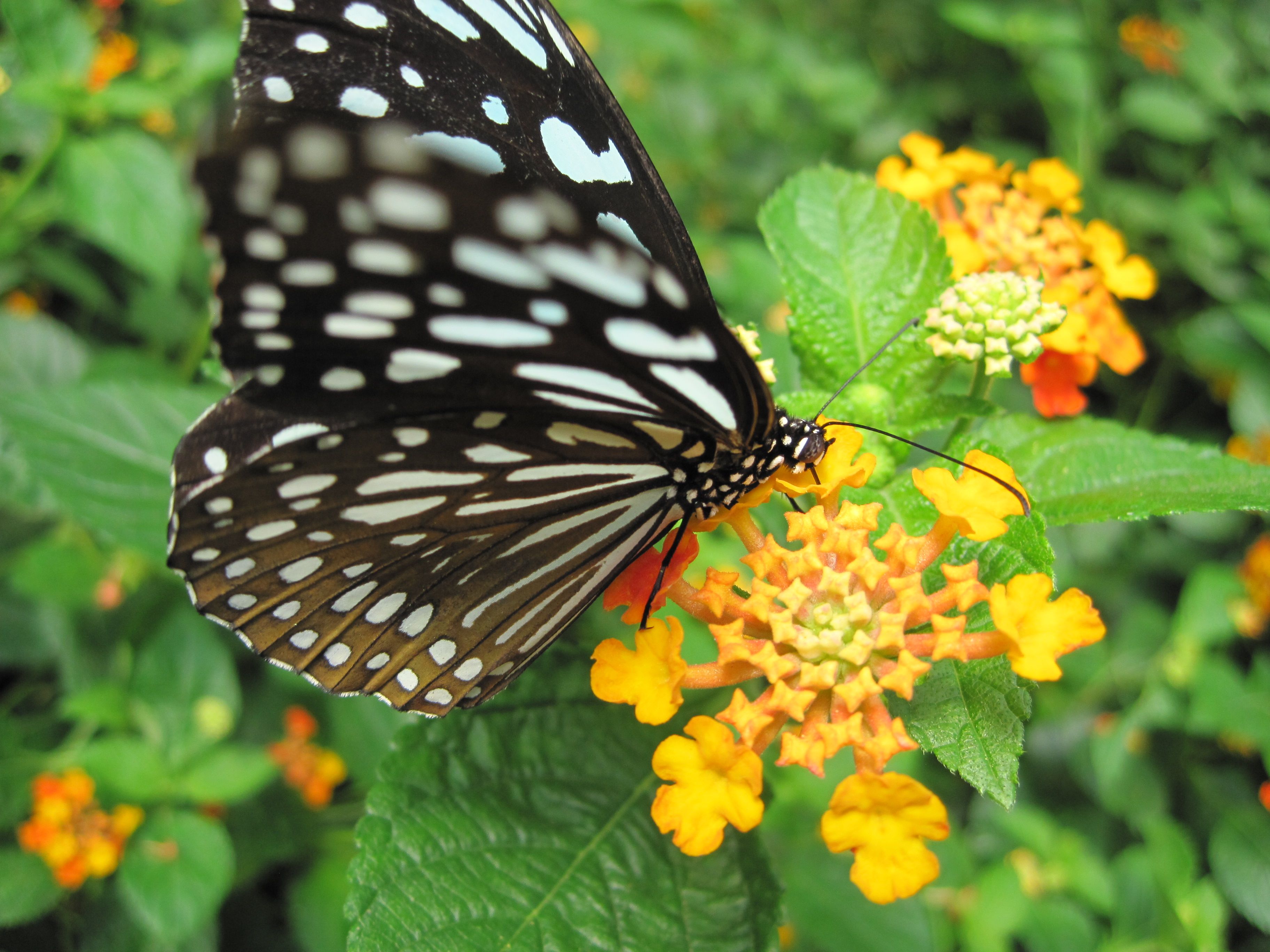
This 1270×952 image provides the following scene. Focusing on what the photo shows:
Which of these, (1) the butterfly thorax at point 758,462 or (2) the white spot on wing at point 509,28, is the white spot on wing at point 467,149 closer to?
(2) the white spot on wing at point 509,28

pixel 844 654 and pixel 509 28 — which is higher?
pixel 509 28

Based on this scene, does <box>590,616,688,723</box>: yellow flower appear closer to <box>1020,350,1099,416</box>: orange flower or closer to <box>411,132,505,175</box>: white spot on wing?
<box>411,132,505,175</box>: white spot on wing

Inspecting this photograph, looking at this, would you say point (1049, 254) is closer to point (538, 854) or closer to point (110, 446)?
point (538, 854)

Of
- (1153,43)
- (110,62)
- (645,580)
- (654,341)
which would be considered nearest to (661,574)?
(645,580)

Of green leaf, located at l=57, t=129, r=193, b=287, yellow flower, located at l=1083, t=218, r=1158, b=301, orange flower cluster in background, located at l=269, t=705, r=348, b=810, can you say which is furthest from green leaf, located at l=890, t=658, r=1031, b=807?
green leaf, located at l=57, t=129, r=193, b=287

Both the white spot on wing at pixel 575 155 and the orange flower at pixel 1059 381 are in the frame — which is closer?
the white spot on wing at pixel 575 155

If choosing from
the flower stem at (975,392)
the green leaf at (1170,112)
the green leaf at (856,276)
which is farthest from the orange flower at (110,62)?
the green leaf at (1170,112)
